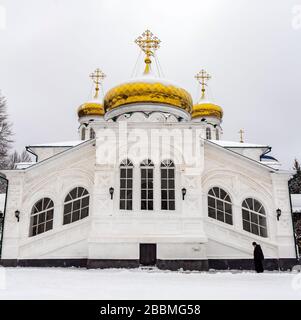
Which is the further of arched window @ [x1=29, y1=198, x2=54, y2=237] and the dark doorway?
arched window @ [x1=29, y1=198, x2=54, y2=237]

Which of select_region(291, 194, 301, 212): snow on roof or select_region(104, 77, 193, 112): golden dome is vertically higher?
select_region(104, 77, 193, 112): golden dome

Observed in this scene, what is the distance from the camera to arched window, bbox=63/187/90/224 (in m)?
14.0

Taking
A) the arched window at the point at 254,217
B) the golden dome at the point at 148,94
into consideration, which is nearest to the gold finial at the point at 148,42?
the golden dome at the point at 148,94

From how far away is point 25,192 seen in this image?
1434 centimetres

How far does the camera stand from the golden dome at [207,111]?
24562mm

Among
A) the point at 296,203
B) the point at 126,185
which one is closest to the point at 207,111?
the point at 296,203

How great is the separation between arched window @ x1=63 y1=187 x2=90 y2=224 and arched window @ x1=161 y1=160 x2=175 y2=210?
118 inches

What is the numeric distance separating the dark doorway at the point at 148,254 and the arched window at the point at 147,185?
1.30m

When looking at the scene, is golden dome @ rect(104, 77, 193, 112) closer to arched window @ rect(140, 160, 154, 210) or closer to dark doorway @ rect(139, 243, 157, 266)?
arched window @ rect(140, 160, 154, 210)

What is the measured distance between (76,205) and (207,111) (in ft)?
43.6

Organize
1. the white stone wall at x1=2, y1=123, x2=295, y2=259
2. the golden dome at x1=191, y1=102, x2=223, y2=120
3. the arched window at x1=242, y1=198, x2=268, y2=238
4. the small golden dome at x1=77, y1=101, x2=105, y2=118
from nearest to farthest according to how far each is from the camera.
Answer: the white stone wall at x1=2, y1=123, x2=295, y2=259, the arched window at x1=242, y1=198, x2=268, y2=238, the small golden dome at x1=77, y1=101, x2=105, y2=118, the golden dome at x1=191, y1=102, x2=223, y2=120

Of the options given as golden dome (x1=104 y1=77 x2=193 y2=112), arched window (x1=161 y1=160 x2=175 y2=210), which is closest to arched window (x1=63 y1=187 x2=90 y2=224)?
arched window (x1=161 y1=160 x2=175 y2=210)

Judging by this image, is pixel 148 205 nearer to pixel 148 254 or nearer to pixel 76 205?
pixel 148 254

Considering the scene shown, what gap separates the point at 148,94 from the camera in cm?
1570
